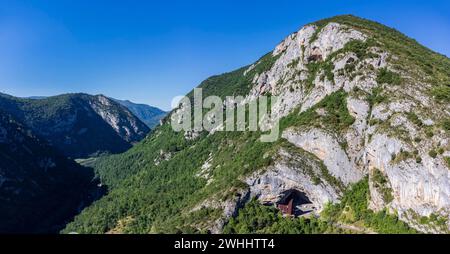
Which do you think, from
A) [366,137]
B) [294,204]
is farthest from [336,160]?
[294,204]

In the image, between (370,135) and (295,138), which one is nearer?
(370,135)

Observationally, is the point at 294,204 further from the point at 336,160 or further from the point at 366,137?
the point at 366,137

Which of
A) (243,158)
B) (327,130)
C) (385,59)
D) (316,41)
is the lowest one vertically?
(243,158)

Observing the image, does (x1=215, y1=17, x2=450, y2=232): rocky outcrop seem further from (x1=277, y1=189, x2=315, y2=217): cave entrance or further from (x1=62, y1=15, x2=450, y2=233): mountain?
(x1=277, y1=189, x2=315, y2=217): cave entrance
